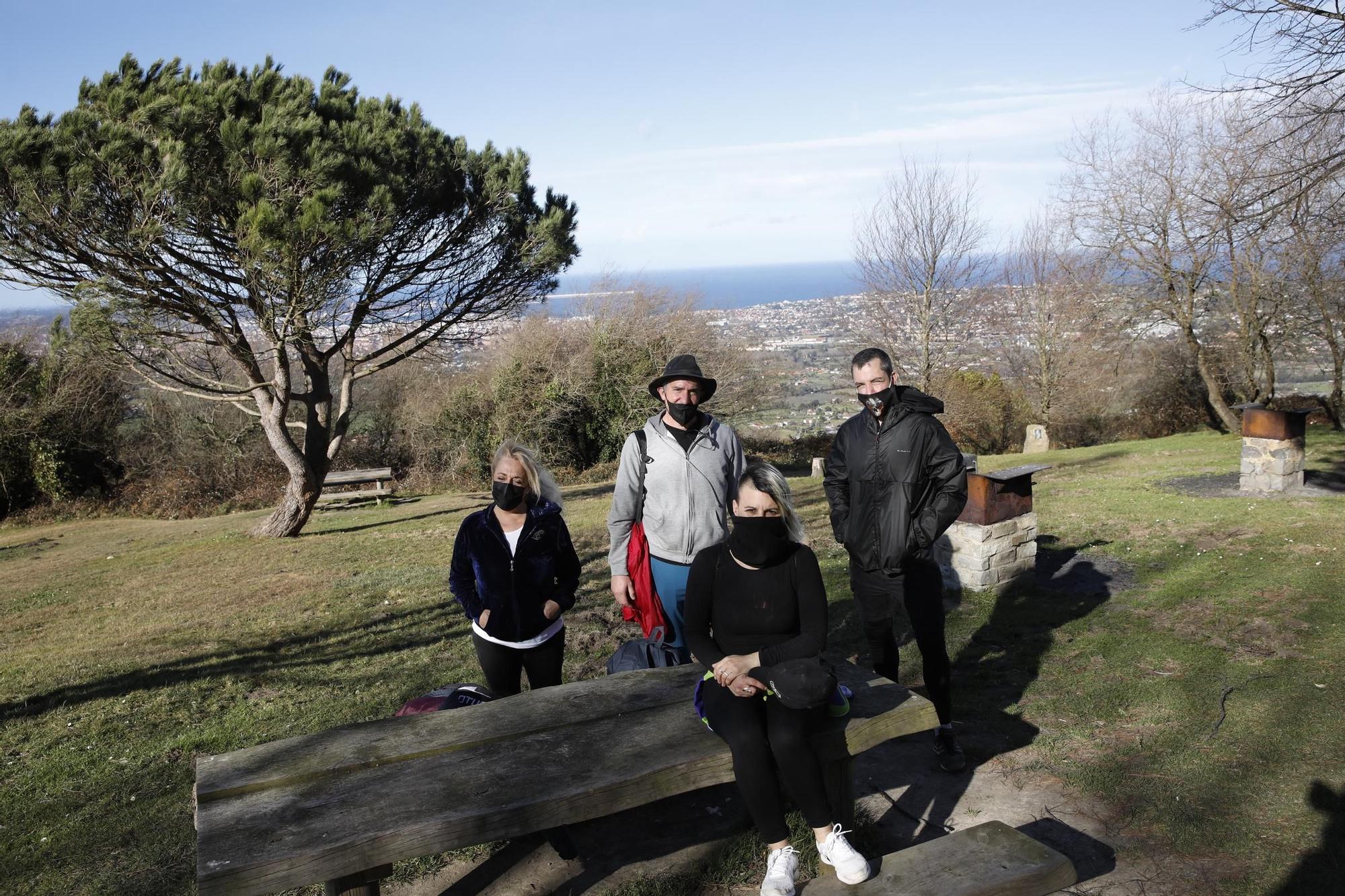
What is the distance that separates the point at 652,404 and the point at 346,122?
12.5 meters

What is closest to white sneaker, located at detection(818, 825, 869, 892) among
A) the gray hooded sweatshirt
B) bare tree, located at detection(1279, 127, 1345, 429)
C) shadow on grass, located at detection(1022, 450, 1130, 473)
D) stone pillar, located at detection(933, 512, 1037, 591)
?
the gray hooded sweatshirt

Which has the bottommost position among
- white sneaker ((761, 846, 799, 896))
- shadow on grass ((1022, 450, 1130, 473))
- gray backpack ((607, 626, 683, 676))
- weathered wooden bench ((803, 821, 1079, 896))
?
shadow on grass ((1022, 450, 1130, 473))

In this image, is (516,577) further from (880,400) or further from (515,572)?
(880,400)

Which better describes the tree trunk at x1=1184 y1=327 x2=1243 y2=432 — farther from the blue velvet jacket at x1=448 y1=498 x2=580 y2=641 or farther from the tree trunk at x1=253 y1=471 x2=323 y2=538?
the blue velvet jacket at x1=448 y1=498 x2=580 y2=641

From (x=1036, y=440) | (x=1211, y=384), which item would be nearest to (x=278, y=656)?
(x=1036, y=440)

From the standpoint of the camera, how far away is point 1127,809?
3490mm

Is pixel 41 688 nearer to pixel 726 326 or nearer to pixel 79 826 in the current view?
pixel 79 826

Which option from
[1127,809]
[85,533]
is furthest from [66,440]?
[1127,809]

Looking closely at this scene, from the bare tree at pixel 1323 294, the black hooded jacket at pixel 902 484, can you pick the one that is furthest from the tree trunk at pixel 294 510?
the bare tree at pixel 1323 294

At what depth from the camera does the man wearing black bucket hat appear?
12.9ft

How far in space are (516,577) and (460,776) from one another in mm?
1188

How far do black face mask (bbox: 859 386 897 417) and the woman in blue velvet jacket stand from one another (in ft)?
4.89

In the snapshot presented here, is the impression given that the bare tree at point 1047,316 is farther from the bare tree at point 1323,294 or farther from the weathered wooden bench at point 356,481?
the weathered wooden bench at point 356,481

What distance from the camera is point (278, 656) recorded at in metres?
6.48
